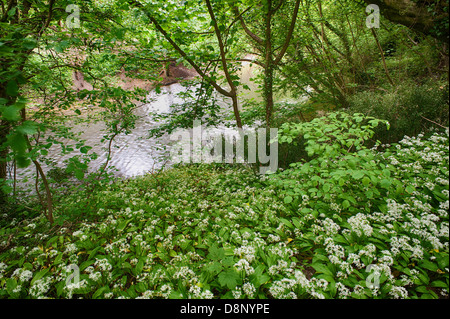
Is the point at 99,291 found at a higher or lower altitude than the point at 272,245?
lower

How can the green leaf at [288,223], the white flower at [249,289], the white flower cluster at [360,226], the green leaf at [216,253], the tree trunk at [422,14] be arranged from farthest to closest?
the tree trunk at [422,14] < the green leaf at [288,223] < the green leaf at [216,253] < the white flower cluster at [360,226] < the white flower at [249,289]

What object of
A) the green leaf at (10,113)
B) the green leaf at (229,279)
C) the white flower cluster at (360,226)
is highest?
the green leaf at (10,113)

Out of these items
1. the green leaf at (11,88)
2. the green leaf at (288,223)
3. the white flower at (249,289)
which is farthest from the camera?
the green leaf at (288,223)

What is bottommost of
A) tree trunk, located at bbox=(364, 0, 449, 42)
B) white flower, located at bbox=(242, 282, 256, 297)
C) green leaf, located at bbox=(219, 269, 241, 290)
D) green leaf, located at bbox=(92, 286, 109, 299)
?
green leaf, located at bbox=(92, 286, 109, 299)

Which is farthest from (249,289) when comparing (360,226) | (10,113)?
(10,113)

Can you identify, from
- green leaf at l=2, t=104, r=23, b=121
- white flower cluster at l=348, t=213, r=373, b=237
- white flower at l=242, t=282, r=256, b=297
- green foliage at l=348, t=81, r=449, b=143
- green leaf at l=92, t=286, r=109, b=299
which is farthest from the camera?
green foliage at l=348, t=81, r=449, b=143

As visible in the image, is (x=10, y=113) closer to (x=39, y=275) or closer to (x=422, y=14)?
(x=39, y=275)

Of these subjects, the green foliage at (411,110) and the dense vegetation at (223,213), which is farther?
the green foliage at (411,110)

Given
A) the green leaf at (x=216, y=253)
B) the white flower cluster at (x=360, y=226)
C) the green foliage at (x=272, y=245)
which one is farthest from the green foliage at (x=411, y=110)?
the green leaf at (x=216, y=253)

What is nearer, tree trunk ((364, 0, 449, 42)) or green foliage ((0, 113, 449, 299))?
green foliage ((0, 113, 449, 299))

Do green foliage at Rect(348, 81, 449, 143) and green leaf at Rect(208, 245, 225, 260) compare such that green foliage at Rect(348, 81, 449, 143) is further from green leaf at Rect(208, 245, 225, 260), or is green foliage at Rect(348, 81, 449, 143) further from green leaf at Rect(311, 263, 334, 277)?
green leaf at Rect(208, 245, 225, 260)

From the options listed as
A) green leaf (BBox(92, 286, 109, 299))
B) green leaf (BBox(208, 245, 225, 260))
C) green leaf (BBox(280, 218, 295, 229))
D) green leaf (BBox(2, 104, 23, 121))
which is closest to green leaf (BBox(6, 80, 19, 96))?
green leaf (BBox(2, 104, 23, 121))

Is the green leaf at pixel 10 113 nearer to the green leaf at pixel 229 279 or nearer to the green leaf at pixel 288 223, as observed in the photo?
the green leaf at pixel 229 279

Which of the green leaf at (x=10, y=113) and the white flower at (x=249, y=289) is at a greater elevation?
the green leaf at (x=10, y=113)
